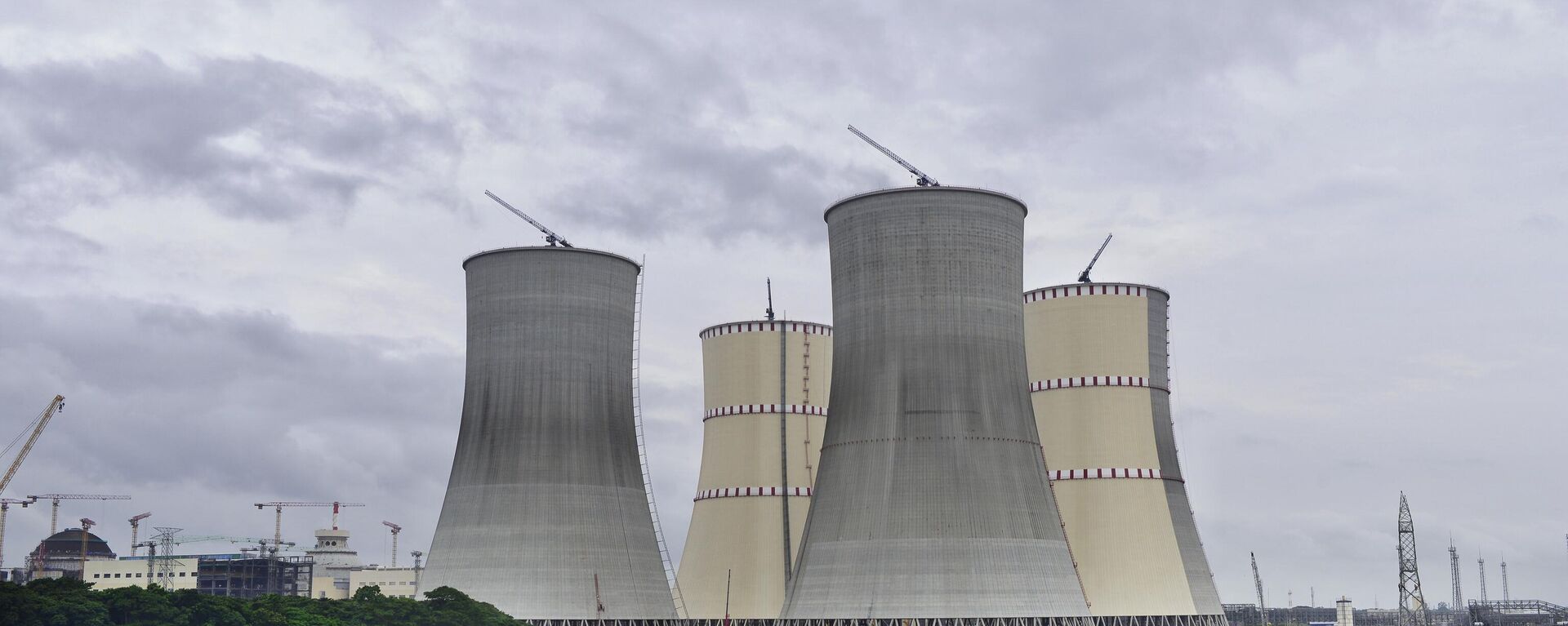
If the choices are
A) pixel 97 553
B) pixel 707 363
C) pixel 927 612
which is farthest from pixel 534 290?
pixel 97 553

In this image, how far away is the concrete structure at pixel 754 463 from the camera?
210 ft

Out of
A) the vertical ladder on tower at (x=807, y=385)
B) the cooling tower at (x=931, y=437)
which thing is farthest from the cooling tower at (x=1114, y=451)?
the vertical ladder on tower at (x=807, y=385)

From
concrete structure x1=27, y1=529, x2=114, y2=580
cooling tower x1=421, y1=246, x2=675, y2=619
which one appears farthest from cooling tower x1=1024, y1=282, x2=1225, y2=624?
concrete structure x1=27, y1=529, x2=114, y2=580

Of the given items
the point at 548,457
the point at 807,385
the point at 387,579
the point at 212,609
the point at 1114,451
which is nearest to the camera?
the point at 212,609

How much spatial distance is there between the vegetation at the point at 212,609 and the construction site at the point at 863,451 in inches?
149

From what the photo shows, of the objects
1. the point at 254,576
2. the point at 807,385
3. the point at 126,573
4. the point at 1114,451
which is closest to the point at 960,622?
the point at 1114,451

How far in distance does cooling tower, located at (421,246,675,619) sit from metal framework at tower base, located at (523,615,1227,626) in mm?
314

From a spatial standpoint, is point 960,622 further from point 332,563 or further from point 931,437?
point 332,563

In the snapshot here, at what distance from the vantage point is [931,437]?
4638 cm

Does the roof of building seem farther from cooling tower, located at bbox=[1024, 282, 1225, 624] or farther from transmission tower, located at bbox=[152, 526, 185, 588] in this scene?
cooling tower, located at bbox=[1024, 282, 1225, 624]

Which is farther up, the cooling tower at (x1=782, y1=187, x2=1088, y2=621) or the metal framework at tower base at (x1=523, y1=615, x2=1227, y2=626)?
the cooling tower at (x1=782, y1=187, x2=1088, y2=621)

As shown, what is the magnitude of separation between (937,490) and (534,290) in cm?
1726

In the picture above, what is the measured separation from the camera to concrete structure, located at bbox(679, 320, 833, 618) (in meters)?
63.9

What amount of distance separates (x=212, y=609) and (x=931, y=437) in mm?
20722
